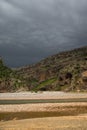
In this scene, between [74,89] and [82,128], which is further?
[74,89]

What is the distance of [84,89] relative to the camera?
19412 centimetres

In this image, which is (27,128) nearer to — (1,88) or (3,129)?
(3,129)

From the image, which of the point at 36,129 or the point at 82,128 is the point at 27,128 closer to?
the point at 36,129

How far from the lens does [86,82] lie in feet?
649

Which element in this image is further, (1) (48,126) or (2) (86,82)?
(2) (86,82)

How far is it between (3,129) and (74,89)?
165005 millimetres

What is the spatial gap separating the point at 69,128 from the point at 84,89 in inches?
6287

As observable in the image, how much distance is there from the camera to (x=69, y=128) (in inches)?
1417

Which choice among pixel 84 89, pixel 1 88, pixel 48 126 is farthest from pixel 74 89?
pixel 48 126

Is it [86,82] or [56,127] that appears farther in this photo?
[86,82]

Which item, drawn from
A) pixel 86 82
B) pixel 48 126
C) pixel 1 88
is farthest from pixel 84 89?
pixel 48 126

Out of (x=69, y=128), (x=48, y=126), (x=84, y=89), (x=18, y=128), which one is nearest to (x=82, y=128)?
(x=69, y=128)

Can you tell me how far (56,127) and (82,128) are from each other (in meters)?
2.97

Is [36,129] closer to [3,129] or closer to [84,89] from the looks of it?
[3,129]
